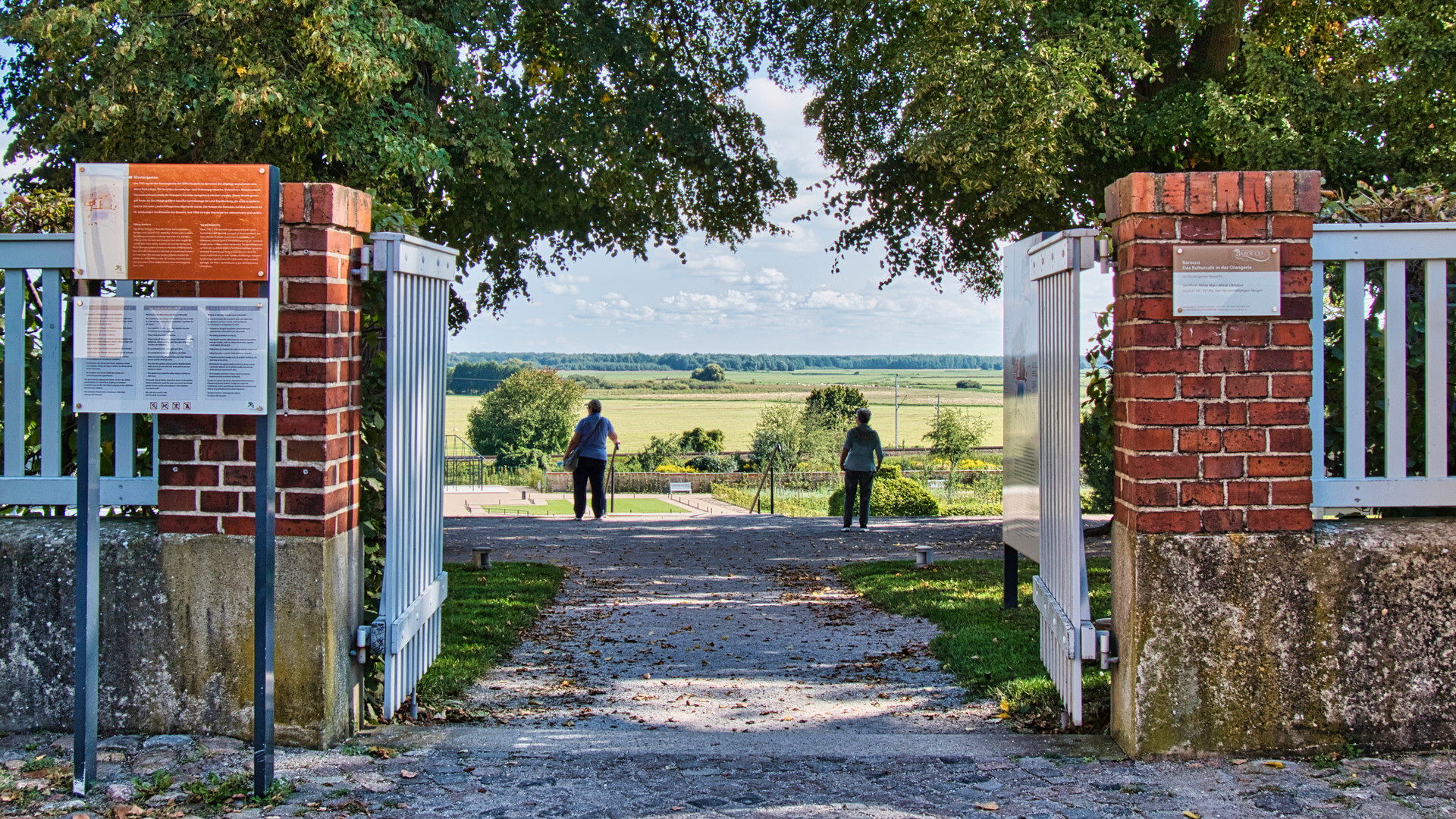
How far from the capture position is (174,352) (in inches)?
143

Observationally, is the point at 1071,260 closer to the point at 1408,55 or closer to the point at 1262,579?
the point at 1262,579

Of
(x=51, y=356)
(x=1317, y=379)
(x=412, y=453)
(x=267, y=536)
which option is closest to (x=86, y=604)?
(x=267, y=536)

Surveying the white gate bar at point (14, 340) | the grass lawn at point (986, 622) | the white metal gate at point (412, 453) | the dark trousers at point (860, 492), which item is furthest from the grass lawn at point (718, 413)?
the white gate bar at point (14, 340)

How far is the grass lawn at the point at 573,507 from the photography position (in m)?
22.9

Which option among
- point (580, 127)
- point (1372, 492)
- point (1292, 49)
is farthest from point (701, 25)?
point (1372, 492)

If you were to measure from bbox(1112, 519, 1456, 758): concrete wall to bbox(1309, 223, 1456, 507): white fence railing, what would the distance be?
9.2 inches

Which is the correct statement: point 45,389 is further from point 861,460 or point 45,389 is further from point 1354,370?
point 861,460

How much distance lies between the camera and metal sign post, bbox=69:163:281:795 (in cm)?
360

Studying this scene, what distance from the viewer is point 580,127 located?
1201 centimetres

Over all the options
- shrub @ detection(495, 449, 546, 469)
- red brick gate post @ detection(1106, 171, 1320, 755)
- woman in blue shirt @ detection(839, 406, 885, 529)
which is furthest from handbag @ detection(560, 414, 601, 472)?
shrub @ detection(495, 449, 546, 469)

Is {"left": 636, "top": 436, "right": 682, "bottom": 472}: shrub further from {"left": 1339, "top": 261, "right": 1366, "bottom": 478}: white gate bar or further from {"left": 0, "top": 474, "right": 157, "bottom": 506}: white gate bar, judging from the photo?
{"left": 1339, "top": 261, "right": 1366, "bottom": 478}: white gate bar

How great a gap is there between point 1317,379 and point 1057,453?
98 centimetres

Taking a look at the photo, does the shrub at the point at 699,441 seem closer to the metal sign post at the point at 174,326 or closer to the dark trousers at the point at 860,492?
the dark trousers at the point at 860,492

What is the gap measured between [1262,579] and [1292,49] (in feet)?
36.8
